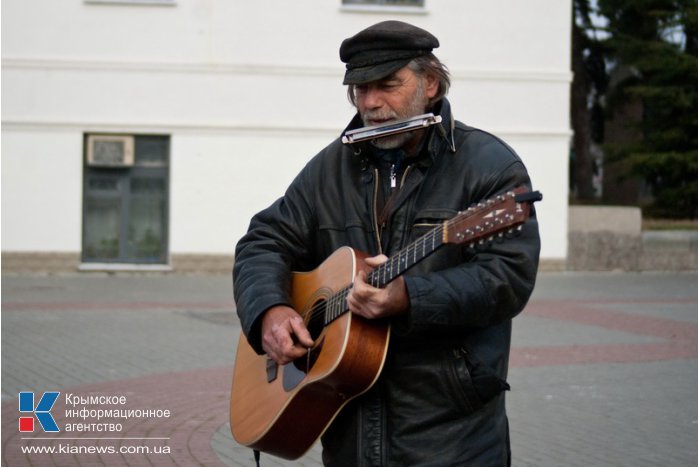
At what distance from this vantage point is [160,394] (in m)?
8.12

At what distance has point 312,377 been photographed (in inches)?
122

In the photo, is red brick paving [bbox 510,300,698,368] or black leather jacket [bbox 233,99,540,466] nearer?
black leather jacket [bbox 233,99,540,466]

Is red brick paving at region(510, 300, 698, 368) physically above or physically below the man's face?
below

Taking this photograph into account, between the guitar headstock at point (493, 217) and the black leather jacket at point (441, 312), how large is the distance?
12 cm

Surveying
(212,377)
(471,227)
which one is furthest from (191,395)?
(471,227)

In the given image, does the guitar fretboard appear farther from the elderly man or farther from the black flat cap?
the black flat cap

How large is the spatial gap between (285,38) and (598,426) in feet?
39.5

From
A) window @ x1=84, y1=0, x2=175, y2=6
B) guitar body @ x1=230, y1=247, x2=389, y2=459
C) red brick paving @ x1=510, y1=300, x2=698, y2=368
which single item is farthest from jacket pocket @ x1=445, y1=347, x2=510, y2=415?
window @ x1=84, y1=0, x2=175, y2=6

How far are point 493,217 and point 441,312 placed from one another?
288 millimetres

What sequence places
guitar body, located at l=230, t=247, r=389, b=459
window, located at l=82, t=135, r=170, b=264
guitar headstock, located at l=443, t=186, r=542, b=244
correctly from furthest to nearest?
window, located at l=82, t=135, r=170, b=264 < guitar body, located at l=230, t=247, r=389, b=459 < guitar headstock, located at l=443, t=186, r=542, b=244

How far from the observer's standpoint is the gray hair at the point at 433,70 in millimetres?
3174

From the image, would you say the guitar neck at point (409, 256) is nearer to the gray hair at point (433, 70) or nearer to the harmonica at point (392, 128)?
the harmonica at point (392, 128)

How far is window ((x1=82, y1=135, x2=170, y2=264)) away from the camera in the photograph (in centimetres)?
1812

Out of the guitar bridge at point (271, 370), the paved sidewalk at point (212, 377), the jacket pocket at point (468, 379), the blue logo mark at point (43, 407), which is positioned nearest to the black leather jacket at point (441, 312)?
the jacket pocket at point (468, 379)
